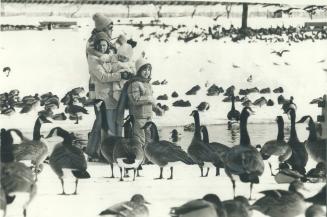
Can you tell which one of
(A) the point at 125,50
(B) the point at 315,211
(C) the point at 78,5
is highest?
(C) the point at 78,5

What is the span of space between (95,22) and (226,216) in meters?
1.32

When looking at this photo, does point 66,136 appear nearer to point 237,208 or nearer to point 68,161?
point 68,161

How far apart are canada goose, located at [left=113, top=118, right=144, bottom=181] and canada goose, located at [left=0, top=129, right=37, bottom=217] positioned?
48 centimetres

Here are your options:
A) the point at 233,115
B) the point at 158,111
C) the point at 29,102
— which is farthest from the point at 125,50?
the point at 233,115

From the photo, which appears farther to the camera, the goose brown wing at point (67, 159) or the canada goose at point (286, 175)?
A: the canada goose at point (286, 175)

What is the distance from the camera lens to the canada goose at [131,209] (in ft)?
13.1

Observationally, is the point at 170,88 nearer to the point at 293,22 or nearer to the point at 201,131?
the point at 201,131

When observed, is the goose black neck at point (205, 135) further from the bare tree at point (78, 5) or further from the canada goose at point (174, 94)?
the bare tree at point (78, 5)

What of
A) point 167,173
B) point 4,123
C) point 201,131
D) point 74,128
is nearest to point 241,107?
point 201,131

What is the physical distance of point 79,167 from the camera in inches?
161

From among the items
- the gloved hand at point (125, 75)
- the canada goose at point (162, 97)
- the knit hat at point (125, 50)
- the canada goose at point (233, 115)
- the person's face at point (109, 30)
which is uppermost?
the person's face at point (109, 30)

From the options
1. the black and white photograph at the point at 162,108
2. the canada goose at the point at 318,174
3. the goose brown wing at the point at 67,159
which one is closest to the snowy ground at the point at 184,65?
the black and white photograph at the point at 162,108

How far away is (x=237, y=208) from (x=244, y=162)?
0.84ft

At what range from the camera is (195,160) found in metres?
4.19
